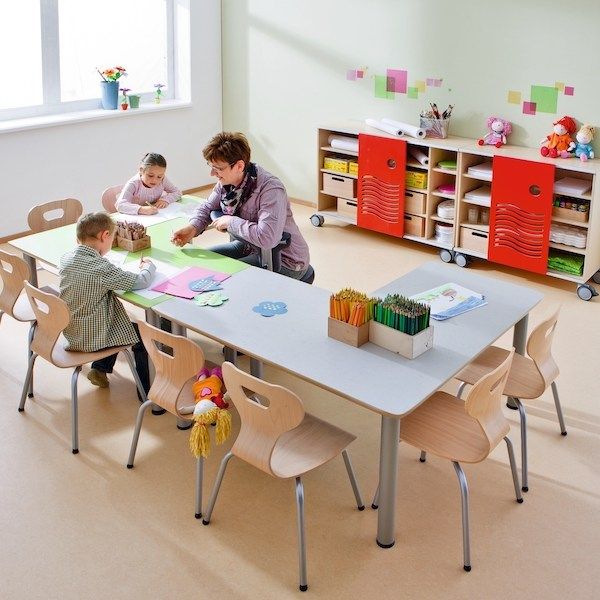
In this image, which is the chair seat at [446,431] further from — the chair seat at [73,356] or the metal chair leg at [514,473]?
the chair seat at [73,356]

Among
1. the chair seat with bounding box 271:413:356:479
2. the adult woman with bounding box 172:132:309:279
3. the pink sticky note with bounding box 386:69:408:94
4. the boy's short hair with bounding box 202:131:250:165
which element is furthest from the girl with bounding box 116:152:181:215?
the pink sticky note with bounding box 386:69:408:94

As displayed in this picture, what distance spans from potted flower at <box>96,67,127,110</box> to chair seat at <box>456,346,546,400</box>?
13.7 feet

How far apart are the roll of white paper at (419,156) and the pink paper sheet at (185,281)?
2.48 metres

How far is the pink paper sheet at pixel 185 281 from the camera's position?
3697 millimetres

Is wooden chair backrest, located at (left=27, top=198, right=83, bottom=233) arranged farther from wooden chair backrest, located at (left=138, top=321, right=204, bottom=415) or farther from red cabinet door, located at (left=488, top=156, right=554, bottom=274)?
red cabinet door, located at (left=488, top=156, right=554, bottom=274)

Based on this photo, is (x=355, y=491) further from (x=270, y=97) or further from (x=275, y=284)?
(x=270, y=97)

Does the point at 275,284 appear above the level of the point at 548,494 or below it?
above

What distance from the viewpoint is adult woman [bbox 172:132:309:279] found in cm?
412

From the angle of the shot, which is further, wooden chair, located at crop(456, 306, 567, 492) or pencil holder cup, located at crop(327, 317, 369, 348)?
wooden chair, located at crop(456, 306, 567, 492)

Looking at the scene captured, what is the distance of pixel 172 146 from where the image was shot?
23.9 ft

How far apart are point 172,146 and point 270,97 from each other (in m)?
0.95

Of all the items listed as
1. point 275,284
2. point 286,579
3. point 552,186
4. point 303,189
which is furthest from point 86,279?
point 303,189

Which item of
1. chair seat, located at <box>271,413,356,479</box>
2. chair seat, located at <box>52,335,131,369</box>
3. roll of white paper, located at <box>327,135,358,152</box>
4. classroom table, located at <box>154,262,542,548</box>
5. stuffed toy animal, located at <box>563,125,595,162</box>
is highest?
stuffed toy animal, located at <box>563,125,595,162</box>

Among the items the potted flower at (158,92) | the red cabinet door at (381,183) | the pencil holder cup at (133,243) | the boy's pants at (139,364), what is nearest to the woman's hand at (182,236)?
the pencil holder cup at (133,243)
